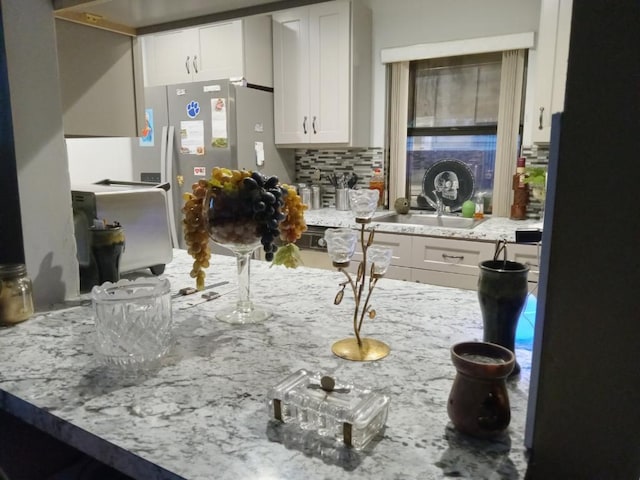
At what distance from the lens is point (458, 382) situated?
0.72m

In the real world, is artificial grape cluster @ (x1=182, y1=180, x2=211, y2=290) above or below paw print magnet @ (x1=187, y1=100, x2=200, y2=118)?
below

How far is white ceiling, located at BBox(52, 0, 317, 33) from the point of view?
51.9 inches

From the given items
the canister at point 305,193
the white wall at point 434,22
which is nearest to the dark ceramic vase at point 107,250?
the canister at point 305,193

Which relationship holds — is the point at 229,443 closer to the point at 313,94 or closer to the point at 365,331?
the point at 365,331

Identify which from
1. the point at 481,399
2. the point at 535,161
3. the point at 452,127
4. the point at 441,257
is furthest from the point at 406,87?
the point at 481,399

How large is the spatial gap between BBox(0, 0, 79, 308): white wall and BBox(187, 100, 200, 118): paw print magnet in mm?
2085

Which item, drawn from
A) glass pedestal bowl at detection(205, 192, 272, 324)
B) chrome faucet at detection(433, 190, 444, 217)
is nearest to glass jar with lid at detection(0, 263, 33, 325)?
glass pedestal bowl at detection(205, 192, 272, 324)

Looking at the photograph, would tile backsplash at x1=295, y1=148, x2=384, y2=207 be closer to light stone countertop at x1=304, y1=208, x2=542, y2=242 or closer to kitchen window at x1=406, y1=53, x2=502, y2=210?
kitchen window at x1=406, y1=53, x2=502, y2=210

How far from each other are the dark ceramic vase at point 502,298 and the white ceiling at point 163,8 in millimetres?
889

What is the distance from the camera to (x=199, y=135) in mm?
3391

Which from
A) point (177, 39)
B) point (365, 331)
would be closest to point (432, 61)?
point (177, 39)

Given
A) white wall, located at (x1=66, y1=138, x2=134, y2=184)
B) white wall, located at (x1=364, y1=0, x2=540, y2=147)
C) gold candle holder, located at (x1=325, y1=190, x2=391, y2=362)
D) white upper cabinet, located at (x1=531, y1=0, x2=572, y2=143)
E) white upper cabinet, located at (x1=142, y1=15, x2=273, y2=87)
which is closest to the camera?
gold candle holder, located at (x1=325, y1=190, x2=391, y2=362)

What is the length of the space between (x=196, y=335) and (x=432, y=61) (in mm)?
3004

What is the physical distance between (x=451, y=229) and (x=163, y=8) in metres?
1.95
